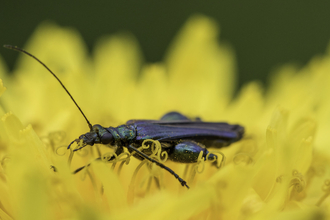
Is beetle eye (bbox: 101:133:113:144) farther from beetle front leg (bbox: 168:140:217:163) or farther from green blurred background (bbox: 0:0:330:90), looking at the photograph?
green blurred background (bbox: 0:0:330:90)

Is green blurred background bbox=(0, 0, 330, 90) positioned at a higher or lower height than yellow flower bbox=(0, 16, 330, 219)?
higher

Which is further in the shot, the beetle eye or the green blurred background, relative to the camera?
the green blurred background

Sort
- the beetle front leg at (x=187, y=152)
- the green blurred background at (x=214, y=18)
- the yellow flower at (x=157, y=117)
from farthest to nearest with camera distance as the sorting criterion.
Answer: the green blurred background at (x=214, y=18) → the beetle front leg at (x=187, y=152) → the yellow flower at (x=157, y=117)

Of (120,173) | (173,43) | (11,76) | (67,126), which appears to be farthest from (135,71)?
(120,173)

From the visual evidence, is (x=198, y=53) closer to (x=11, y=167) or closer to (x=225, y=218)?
(x=225, y=218)

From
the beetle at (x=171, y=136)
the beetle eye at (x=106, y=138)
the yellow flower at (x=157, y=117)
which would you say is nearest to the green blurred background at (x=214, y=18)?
the yellow flower at (x=157, y=117)

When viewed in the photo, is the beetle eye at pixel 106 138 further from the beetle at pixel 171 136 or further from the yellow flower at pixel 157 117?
the yellow flower at pixel 157 117

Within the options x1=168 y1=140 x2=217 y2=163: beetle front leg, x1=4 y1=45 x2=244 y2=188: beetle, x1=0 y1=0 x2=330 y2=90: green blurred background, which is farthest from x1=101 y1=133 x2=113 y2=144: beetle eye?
x1=0 y1=0 x2=330 y2=90: green blurred background
